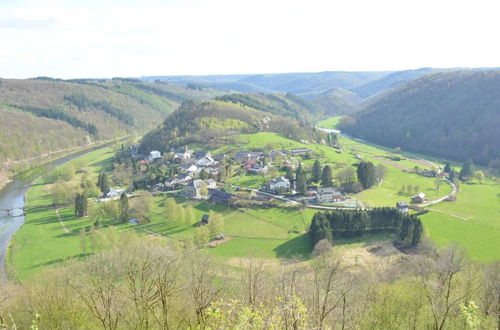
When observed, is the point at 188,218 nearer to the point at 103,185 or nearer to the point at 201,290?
the point at 103,185

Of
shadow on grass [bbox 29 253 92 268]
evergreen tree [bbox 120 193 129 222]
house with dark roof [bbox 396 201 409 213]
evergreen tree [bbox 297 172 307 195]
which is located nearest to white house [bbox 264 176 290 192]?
evergreen tree [bbox 297 172 307 195]

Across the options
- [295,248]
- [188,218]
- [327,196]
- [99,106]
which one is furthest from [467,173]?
[99,106]

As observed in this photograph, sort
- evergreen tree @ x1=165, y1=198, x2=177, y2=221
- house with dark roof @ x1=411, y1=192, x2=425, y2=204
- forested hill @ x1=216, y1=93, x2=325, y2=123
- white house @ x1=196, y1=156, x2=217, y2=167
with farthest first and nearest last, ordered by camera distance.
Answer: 1. forested hill @ x1=216, y1=93, x2=325, y2=123
2. white house @ x1=196, y1=156, x2=217, y2=167
3. house with dark roof @ x1=411, y1=192, x2=425, y2=204
4. evergreen tree @ x1=165, y1=198, x2=177, y2=221

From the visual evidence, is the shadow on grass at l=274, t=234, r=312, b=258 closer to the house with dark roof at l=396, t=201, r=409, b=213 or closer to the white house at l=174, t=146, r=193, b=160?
the house with dark roof at l=396, t=201, r=409, b=213

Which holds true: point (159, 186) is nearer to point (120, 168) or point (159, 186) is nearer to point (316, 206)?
point (120, 168)

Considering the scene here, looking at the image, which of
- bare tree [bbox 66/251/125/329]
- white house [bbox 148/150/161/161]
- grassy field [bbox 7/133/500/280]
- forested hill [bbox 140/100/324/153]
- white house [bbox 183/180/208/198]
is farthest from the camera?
forested hill [bbox 140/100/324/153]
